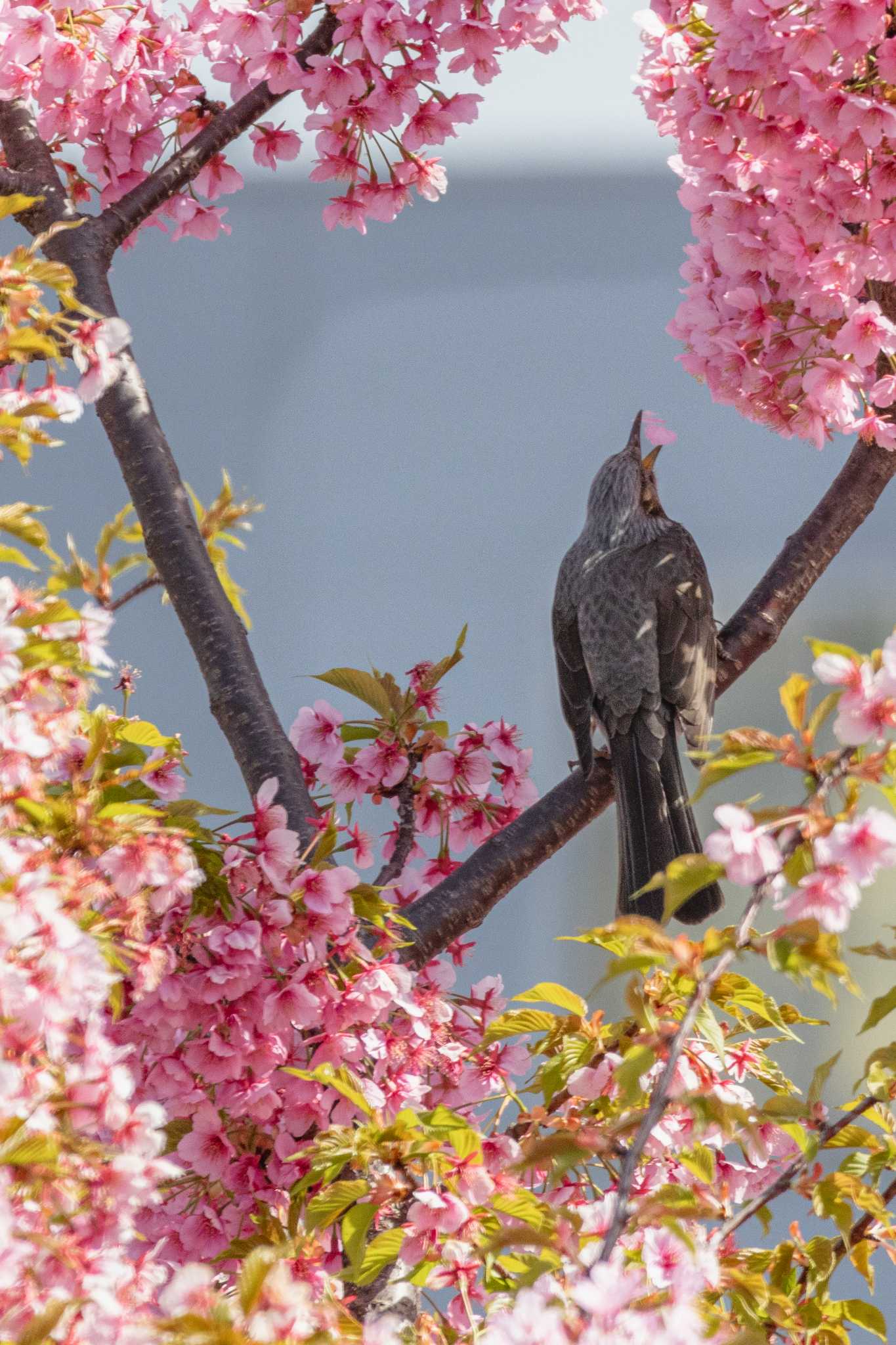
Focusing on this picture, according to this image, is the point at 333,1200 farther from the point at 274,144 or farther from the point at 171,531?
the point at 274,144

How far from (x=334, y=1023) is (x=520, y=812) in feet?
1.45

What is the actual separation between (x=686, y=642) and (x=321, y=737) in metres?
0.63

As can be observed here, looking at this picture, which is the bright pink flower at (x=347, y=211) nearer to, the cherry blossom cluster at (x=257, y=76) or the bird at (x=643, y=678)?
the cherry blossom cluster at (x=257, y=76)

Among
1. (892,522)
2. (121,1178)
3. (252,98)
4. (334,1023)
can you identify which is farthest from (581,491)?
(121,1178)

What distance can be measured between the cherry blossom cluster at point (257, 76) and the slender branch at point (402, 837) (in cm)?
58

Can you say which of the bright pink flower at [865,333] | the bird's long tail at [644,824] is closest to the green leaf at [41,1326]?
the bright pink flower at [865,333]

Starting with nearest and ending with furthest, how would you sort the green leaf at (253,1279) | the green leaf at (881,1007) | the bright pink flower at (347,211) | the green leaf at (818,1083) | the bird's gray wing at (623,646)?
the green leaf at (253,1279), the green leaf at (881,1007), the green leaf at (818,1083), the bright pink flower at (347,211), the bird's gray wing at (623,646)

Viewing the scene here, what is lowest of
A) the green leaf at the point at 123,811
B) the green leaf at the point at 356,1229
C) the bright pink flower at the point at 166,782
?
the green leaf at the point at 356,1229

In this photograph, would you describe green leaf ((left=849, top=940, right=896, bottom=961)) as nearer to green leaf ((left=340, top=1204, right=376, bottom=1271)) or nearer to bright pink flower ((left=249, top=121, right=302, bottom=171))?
green leaf ((left=340, top=1204, right=376, bottom=1271))

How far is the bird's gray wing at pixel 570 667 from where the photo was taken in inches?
71.5

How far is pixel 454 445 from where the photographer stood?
3234 mm

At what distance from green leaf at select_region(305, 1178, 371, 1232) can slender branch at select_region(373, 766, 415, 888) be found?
34 centimetres

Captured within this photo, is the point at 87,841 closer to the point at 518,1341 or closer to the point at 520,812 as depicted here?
the point at 518,1341

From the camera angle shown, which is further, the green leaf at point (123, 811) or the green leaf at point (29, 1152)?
the green leaf at point (123, 811)
